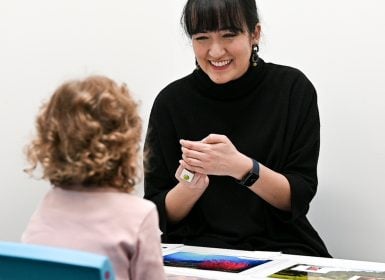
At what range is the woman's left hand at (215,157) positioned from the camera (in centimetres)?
165

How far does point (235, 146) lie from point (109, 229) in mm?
889

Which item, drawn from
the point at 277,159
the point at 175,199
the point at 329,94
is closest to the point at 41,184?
the point at 175,199

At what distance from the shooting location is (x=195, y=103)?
1.90m

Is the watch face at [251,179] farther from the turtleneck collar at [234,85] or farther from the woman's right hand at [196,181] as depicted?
the turtleneck collar at [234,85]

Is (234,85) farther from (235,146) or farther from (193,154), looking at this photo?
(193,154)

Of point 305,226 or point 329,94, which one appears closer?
point 305,226

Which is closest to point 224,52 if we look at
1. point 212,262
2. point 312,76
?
point 312,76

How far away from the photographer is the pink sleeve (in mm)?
981

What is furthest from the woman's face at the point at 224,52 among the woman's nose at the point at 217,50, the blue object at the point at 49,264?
the blue object at the point at 49,264

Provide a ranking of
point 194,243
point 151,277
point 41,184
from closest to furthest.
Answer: point 151,277 → point 194,243 → point 41,184

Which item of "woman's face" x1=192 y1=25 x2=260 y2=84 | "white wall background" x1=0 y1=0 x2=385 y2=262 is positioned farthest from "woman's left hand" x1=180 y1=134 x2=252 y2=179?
"white wall background" x1=0 y1=0 x2=385 y2=262

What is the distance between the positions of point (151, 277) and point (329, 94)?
132 centimetres

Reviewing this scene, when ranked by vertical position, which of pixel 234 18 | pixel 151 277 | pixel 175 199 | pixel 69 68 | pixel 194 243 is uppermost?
pixel 234 18

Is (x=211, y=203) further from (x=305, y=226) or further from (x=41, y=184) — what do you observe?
(x=41, y=184)
